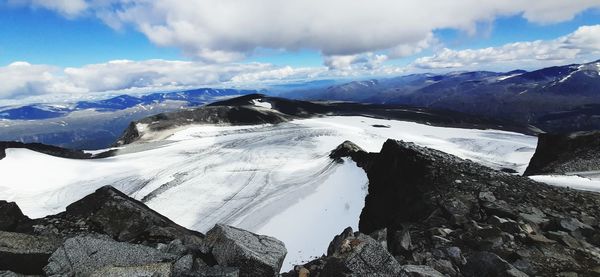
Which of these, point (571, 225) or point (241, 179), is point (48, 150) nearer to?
point (241, 179)

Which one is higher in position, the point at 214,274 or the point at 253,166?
the point at 214,274

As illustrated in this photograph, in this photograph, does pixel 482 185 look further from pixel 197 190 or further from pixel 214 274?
pixel 197 190

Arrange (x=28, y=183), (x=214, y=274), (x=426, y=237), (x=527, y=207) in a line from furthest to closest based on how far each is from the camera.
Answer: (x=28, y=183) → (x=527, y=207) → (x=426, y=237) → (x=214, y=274)

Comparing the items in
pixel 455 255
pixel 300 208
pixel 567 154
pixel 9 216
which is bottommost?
pixel 300 208

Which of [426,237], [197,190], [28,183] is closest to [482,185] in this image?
[426,237]

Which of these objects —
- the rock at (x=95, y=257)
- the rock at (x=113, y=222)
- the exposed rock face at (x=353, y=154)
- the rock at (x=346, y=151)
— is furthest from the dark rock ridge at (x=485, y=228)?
the rock at (x=346, y=151)

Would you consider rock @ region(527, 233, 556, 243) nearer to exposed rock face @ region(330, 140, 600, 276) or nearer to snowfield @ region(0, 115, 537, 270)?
exposed rock face @ region(330, 140, 600, 276)

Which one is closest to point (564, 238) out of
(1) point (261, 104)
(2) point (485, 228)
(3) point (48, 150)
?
(2) point (485, 228)

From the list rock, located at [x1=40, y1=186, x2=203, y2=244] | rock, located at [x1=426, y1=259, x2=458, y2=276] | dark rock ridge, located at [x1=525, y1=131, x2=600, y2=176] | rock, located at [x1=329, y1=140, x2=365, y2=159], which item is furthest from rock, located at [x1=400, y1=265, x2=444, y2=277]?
rock, located at [x1=329, y1=140, x2=365, y2=159]
